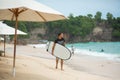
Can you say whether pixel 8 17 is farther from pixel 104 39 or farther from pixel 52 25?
pixel 104 39

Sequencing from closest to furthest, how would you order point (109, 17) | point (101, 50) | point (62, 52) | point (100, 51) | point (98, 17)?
1. point (62, 52)
2. point (101, 50)
3. point (100, 51)
4. point (98, 17)
5. point (109, 17)

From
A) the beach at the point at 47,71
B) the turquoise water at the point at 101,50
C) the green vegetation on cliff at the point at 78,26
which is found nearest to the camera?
the beach at the point at 47,71

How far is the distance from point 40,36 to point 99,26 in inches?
1010

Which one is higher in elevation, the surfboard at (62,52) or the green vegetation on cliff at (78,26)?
the surfboard at (62,52)

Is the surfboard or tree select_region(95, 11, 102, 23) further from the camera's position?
tree select_region(95, 11, 102, 23)

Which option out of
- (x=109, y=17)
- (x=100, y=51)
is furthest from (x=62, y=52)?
(x=109, y=17)

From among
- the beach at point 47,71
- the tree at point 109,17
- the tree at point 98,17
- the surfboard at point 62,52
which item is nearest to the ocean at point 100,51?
the beach at point 47,71

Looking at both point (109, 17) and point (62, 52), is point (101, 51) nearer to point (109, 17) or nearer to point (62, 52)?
point (62, 52)

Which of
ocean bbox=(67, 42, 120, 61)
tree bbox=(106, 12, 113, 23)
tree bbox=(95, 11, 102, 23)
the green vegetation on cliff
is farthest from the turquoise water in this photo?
tree bbox=(106, 12, 113, 23)

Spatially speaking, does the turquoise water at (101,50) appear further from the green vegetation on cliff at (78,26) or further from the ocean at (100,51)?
the green vegetation on cliff at (78,26)

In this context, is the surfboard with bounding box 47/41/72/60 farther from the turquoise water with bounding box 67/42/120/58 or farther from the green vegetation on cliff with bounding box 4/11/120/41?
the green vegetation on cliff with bounding box 4/11/120/41

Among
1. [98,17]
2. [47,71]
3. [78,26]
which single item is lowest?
[78,26]

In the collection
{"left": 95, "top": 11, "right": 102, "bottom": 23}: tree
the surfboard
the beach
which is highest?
the surfboard

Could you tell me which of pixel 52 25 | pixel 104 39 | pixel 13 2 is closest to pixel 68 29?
pixel 52 25
